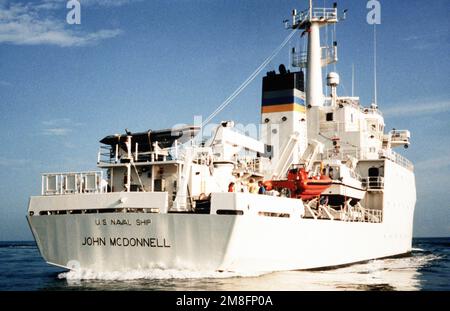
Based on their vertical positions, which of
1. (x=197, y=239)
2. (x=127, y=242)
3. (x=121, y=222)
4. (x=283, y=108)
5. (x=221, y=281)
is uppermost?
(x=283, y=108)

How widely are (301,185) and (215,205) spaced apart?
668 centimetres

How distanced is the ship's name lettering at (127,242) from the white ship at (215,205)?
3 cm

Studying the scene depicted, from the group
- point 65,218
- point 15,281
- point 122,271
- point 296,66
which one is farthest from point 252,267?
point 296,66

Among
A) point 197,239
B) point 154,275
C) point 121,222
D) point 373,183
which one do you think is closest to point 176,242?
point 197,239

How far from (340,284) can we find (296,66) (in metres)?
18.6

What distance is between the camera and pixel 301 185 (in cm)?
2253

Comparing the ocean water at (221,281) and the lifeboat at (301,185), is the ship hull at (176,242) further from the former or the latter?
the lifeboat at (301,185)

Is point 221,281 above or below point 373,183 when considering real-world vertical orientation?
below

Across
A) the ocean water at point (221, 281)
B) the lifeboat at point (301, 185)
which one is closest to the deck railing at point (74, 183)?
the ocean water at point (221, 281)

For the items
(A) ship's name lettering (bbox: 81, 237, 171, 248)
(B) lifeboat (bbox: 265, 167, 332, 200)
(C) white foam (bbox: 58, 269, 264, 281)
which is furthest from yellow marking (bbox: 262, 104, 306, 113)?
(A) ship's name lettering (bbox: 81, 237, 171, 248)

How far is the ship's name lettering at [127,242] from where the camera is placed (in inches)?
666

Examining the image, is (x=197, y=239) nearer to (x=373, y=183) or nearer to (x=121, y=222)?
(x=121, y=222)

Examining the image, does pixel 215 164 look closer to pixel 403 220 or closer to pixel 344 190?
pixel 344 190

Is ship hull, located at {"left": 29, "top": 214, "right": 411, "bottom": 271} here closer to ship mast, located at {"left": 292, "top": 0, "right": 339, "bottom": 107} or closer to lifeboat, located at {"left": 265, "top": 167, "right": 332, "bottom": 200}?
lifeboat, located at {"left": 265, "top": 167, "right": 332, "bottom": 200}
